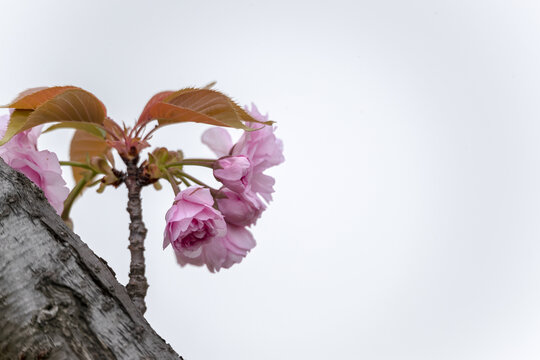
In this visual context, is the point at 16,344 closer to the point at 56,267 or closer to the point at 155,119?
the point at 56,267

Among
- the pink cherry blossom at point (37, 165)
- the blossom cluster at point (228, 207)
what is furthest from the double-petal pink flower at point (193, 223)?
the pink cherry blossom at point (37, 165)

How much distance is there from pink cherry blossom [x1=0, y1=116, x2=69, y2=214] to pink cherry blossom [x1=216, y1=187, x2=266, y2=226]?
14 centimetres

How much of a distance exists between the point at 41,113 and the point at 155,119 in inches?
4.2

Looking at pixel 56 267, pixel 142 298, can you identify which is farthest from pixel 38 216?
pixel 142 298

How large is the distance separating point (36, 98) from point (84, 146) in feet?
0.57

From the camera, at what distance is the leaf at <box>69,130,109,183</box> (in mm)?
707

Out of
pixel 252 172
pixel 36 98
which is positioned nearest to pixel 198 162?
pixel 252 172

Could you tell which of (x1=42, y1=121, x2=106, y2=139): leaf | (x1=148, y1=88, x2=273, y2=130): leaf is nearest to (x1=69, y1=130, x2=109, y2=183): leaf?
(x1=42, y1=121, x2=106, y2=139): leaf

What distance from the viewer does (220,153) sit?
67cm

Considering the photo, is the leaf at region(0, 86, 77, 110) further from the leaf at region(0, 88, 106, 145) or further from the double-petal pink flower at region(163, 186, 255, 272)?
the double-petal pink flower at region(163, 186, 255, 272)

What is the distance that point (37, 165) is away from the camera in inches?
22.2

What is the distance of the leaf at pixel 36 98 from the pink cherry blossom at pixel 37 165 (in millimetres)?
38

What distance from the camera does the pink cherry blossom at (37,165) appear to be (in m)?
0.56

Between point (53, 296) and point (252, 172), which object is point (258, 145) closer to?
point (252, 172)
